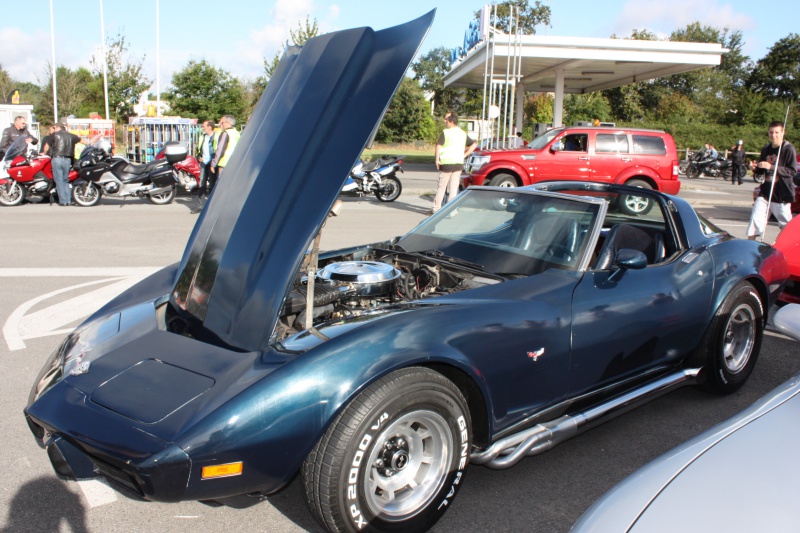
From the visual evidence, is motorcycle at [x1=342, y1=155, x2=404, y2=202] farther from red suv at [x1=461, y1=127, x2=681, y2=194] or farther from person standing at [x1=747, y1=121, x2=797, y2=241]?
person standing at [x1=747, y1=121, x2=797, y2=241]

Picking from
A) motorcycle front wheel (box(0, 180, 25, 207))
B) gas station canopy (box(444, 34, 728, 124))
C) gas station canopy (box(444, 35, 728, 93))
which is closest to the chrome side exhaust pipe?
motorcycle front wheel (box(0, 180, 25, 207))

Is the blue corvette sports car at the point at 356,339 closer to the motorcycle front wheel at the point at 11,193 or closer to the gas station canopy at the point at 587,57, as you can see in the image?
the motorcycle front wheel at the point at 11,193

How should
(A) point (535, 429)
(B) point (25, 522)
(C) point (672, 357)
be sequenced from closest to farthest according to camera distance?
(B) point (25, 522)
(A) point (535, 429)
(C) point (672, 357)

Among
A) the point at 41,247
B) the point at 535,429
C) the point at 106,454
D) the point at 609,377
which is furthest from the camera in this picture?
the point at 41,247

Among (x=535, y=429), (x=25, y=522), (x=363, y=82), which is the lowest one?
(x=25, y=522)

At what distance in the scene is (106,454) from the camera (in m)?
2.34

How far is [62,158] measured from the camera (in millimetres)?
13219

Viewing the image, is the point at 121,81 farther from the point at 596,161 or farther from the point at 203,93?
the point at 596,161

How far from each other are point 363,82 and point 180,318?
1.42m

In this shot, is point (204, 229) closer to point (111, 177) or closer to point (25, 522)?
point (25, 522)

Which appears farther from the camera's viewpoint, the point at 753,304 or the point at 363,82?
the point at 753,304

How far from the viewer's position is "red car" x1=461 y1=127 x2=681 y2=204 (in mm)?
14398

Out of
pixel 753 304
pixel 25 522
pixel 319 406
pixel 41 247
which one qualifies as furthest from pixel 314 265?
pixel 41 247

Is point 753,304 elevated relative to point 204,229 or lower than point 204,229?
lower
